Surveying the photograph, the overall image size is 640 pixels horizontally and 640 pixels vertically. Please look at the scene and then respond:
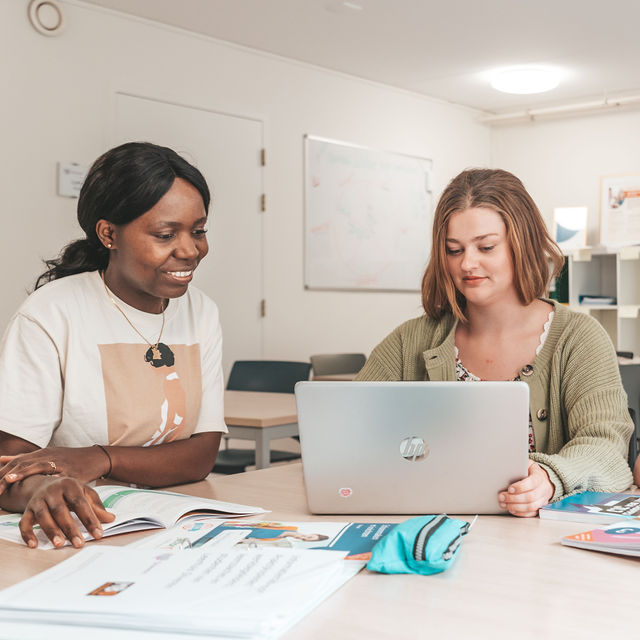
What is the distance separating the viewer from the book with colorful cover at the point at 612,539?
115 cm

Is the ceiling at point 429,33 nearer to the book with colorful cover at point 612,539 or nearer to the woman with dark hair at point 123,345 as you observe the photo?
the woman with dark hair at point 123,345

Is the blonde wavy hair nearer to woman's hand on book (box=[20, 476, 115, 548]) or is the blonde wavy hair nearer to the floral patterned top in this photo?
the floral patterned top

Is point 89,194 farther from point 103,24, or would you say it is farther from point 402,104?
point 402,104

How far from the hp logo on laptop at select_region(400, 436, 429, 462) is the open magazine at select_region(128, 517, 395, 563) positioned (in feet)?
0.37

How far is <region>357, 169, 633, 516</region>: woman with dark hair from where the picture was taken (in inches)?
67.2

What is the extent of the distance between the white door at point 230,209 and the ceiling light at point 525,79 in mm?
1738

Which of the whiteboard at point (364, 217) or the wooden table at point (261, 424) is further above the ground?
the whiteboard at point (364, 217)

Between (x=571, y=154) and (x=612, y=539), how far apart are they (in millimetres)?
5984

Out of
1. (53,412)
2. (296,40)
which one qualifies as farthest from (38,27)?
(53,412)

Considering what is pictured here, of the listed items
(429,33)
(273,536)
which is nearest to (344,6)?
(429,33)

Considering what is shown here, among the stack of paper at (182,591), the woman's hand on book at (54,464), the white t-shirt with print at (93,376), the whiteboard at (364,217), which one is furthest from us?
the whiteboard at (364,217)

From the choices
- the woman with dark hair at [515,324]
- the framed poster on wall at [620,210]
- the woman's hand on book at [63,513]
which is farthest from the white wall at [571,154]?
the woman's hand on book at [63,513]

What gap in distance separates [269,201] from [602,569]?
4278 mm

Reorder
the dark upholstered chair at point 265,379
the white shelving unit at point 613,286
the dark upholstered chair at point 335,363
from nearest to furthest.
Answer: the dark upholstered chair at point 265,379
the dark upholstered chair at point 335,363
the white shelving unit at point 613,286
